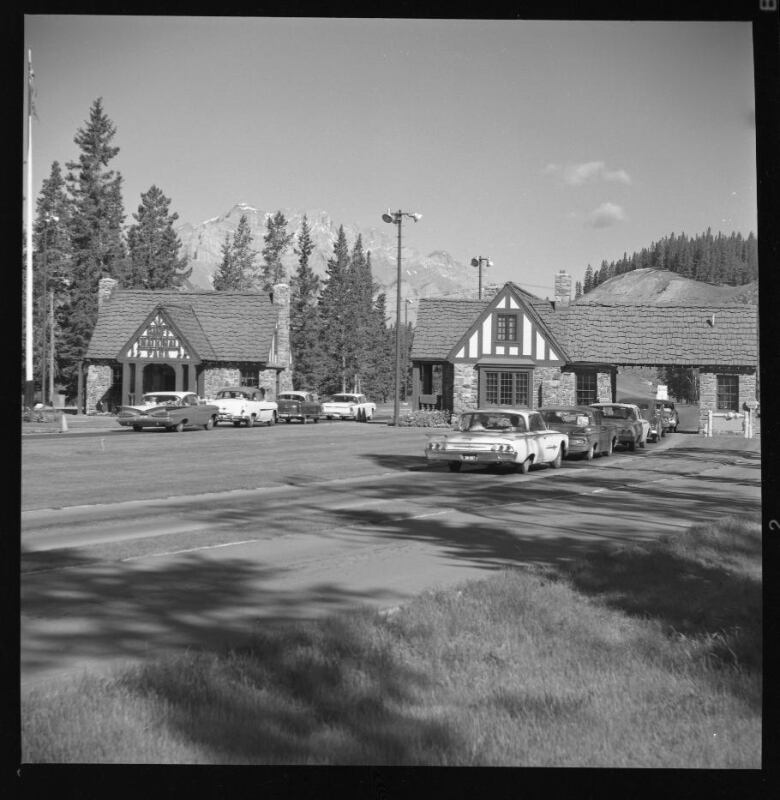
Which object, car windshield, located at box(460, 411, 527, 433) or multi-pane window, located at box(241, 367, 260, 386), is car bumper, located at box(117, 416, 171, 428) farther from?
car windshield, located at box(460, 411, 527, 433)

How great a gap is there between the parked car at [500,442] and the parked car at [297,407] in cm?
2346

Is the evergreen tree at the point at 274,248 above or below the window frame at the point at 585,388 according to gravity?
above

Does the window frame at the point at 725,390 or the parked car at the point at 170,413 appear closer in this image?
the window frame at the point at 725,390

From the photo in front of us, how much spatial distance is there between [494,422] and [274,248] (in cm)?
4967

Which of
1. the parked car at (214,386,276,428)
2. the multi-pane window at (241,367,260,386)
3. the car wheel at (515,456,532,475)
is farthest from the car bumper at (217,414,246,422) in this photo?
the car wheel at (515,456,532,475)

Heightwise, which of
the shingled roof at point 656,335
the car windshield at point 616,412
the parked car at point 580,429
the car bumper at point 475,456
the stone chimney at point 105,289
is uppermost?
the stone chimney at point 105,289

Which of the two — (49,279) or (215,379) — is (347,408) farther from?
(49,279)

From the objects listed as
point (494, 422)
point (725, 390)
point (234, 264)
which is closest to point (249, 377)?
point (234, 264)

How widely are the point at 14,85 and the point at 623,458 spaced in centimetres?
2436

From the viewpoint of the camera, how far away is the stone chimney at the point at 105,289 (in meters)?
38.9

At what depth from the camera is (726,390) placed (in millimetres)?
29188

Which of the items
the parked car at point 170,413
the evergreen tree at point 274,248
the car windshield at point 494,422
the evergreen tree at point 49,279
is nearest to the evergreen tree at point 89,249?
the evergreen tree at point 49,279

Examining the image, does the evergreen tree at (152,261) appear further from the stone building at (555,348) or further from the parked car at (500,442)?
the parked car at (500,442)

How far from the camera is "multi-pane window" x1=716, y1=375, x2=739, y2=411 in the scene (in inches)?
1017
